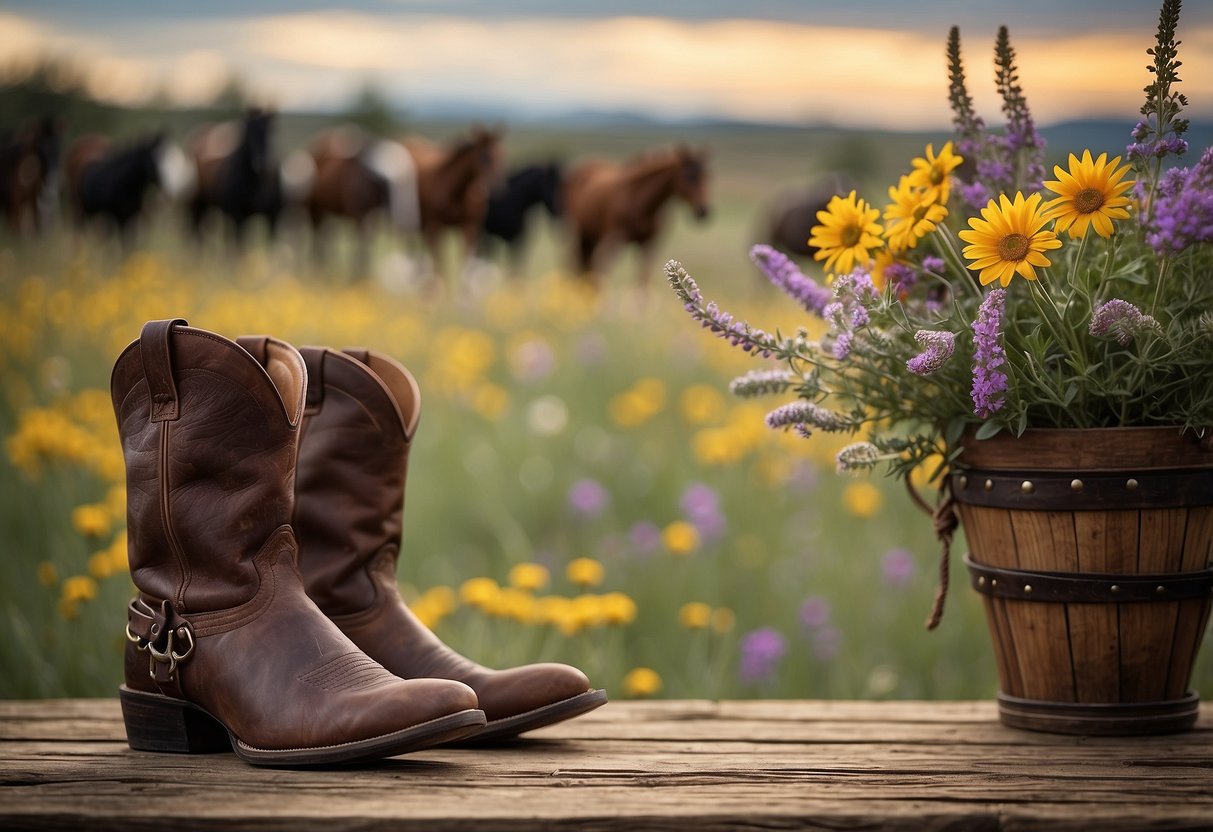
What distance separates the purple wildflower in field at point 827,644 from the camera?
3.15 meters

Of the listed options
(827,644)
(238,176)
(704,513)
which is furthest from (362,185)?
(827,644)

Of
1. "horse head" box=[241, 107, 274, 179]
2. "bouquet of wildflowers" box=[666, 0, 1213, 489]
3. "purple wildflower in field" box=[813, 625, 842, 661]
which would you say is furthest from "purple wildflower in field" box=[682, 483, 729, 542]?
"horse head" box=[241, 107, 274, 179]

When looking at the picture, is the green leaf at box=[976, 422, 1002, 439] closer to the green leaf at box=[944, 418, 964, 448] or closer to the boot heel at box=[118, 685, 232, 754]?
the green leaf at box=[944, 418, 964, 448]

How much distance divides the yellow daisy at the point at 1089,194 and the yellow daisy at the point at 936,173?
181 millimetres

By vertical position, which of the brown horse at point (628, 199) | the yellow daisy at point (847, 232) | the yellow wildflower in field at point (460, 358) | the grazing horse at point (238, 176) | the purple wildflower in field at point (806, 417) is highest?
the grazing horse at point (238, 176)

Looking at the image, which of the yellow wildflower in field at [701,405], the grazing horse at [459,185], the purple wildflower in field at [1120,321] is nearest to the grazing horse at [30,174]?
the grazing horse at [459,185]

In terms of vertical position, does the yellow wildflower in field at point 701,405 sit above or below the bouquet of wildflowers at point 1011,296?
below

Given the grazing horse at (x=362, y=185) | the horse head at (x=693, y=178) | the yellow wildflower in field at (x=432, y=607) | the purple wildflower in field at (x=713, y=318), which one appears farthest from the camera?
the grazing horse at (x=362, y=185)

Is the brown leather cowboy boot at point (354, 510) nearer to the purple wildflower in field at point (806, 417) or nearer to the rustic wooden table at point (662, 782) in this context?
the rustic wooden table at point (662, 782)

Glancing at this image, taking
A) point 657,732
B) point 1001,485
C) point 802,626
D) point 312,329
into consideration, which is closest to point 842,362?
point 1001,485

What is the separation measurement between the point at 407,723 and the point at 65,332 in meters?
4.59

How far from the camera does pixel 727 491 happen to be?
412 cm

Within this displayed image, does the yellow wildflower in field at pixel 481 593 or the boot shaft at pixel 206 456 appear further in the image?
the yellow wildflower in field at pixel 481 593

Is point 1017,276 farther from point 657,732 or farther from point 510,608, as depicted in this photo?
point 510,608
